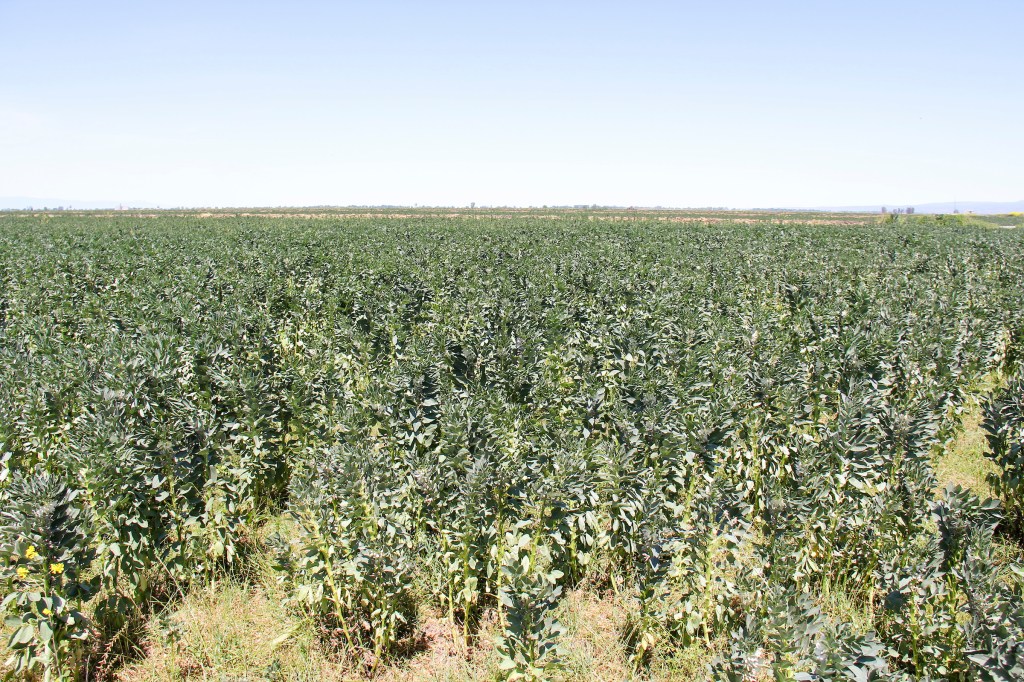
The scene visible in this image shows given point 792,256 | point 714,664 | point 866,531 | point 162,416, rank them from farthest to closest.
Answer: point 792,256, point 162,416, point 866,531, point 714,664

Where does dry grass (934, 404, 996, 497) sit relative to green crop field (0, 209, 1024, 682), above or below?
below

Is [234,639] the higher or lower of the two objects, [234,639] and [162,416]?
the lower

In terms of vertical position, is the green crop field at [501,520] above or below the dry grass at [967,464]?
above

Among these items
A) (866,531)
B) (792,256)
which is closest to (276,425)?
(866,531)

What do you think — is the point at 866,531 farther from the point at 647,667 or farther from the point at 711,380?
the point at 711,380

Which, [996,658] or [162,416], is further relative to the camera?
[162,416]

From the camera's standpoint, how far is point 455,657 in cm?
459

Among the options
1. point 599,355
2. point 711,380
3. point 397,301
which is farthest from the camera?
point 397,301

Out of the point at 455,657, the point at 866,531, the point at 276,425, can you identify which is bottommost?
the point at 455,657

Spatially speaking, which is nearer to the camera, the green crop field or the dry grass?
the green crop field

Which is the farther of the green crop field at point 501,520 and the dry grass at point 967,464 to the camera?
the dry grass at point 967,464

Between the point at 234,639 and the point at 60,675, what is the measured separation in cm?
111

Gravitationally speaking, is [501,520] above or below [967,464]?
above

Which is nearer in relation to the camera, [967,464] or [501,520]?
[501,520]
